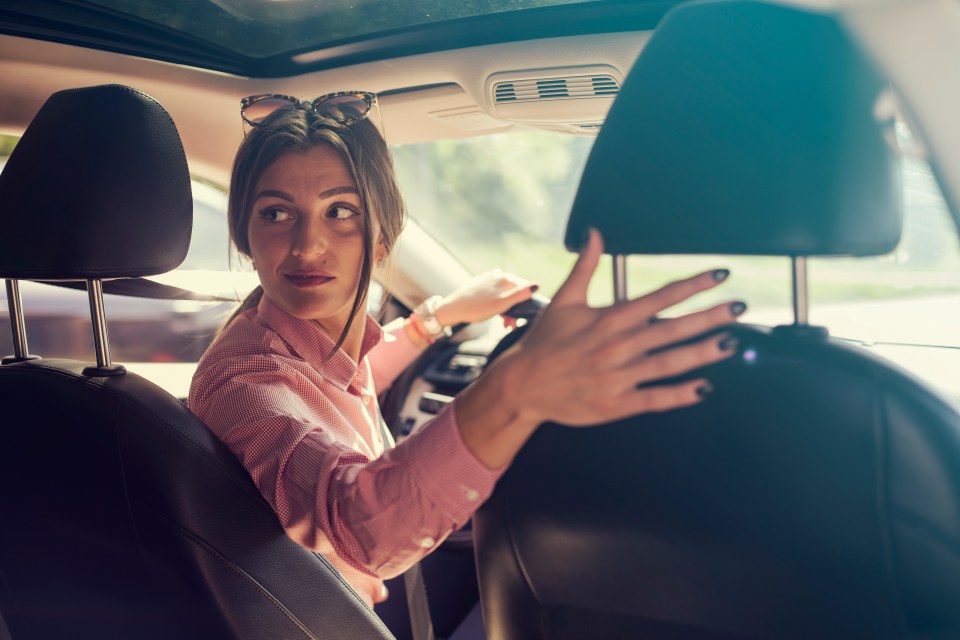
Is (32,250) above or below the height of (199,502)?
above

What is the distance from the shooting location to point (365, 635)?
135 centimetres

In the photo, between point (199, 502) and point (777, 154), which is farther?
point (199, 502)

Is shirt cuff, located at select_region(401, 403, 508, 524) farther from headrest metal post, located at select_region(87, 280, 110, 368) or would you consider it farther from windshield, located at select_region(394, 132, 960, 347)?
headrest metal post, located at select_region(87, 280, 110, 368)

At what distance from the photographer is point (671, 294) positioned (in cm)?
85

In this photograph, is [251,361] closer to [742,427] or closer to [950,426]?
[742,427]

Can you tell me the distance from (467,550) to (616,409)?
1.83 meters

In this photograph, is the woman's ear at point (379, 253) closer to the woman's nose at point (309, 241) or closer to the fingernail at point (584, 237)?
the woman's nose at point (309, 241)

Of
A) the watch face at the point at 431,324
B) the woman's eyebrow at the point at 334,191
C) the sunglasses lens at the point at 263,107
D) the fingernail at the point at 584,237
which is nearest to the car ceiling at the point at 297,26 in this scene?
the sunglasses lens at the point at 263,107

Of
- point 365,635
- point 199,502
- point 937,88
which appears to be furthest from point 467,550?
point 937,88

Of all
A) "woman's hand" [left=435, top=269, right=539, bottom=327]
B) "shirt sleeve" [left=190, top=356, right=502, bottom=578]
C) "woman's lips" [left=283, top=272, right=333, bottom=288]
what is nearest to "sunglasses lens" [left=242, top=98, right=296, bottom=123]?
"woman's lips" [left=283, top=272, right=333, bottom=288]

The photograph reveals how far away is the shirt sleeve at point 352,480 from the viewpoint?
3.29ft

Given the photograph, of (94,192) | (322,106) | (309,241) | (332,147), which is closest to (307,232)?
(309,241)

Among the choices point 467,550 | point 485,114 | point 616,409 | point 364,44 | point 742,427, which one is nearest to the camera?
point 616,409

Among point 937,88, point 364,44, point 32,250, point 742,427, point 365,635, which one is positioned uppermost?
point 364,44
